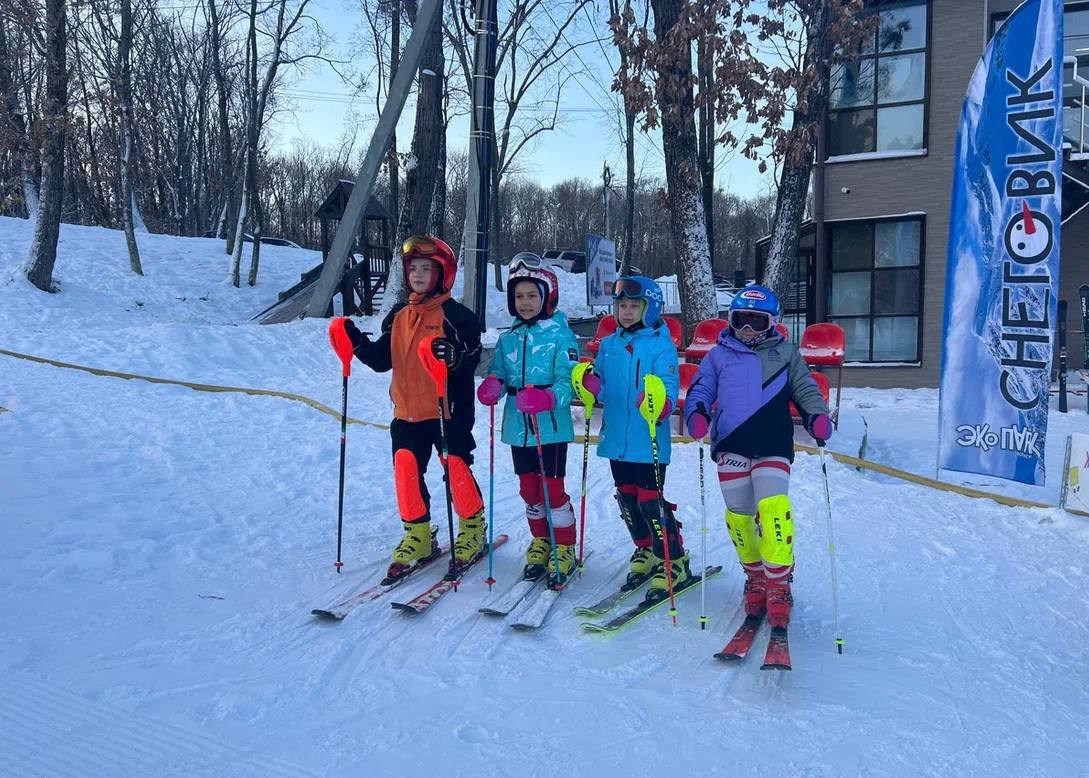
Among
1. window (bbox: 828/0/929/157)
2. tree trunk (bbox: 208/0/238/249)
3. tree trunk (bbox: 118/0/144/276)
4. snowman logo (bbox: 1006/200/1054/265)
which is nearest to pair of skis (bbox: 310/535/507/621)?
snowman logo (bbox: 1006/200/1054/265)

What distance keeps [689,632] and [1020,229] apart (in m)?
4.84

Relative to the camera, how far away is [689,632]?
4.18 m

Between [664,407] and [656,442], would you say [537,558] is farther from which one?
[664,407]

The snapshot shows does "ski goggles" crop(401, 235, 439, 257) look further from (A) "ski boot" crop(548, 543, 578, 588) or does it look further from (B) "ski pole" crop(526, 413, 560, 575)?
→ (A) "ski boot" crop(548, 543, 578, 588)

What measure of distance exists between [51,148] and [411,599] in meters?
15.0

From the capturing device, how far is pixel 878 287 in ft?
50.4

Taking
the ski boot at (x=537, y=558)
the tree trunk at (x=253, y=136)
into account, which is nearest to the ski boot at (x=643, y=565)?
the ski boot at (x=537, y=558)

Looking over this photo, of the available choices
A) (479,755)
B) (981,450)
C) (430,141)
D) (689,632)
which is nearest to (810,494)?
(981,450)

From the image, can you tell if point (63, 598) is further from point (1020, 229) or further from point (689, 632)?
point (1020, 229)

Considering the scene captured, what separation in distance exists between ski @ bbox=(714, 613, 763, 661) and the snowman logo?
174 inches

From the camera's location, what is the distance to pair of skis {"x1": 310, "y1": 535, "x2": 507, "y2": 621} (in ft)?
13.9

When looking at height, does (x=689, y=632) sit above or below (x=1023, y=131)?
below

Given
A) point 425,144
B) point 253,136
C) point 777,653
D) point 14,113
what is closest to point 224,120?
point 253,136

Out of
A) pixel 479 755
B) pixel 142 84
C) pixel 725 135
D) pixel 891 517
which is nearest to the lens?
pixel 479 755
